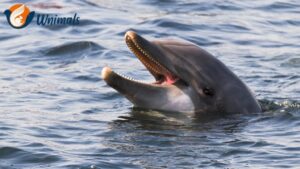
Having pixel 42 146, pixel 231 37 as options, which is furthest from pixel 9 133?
pixel 231 37

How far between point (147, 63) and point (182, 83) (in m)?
0.48

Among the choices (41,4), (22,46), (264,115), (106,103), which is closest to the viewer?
(264,115)

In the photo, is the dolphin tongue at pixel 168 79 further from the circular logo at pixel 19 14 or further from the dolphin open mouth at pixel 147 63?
the circular logo at pixel 19 14

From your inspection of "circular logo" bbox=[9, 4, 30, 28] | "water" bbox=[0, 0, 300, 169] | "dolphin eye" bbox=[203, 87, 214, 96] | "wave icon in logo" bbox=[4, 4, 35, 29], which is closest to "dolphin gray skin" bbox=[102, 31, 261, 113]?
"dolphin eye" bbox=[203, 87, 214, 96]

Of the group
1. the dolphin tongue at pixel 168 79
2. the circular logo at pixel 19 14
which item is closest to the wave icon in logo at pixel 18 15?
the circular logo at pixel 19 14

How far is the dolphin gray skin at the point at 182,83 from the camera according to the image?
1127 cm

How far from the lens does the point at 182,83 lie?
11.5 meters

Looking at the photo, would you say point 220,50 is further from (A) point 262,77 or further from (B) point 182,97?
(B) point 182,97

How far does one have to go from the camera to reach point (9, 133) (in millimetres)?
10422

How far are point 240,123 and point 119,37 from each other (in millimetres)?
5968

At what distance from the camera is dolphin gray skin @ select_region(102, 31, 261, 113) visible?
11.3 metres

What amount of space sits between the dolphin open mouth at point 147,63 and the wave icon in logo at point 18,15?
629 centimetres

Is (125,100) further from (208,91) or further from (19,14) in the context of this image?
(19,14)

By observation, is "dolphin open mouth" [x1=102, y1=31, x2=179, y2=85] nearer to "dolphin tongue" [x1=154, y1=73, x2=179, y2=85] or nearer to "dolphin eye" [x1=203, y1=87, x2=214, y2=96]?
"dolphin tongue" [x1=154, y1=73, x2=179, y2=85]
